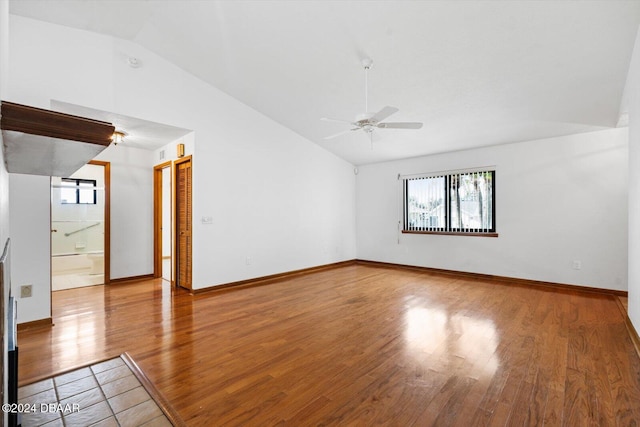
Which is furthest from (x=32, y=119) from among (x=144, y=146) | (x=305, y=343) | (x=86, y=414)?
(x=144, y=146)

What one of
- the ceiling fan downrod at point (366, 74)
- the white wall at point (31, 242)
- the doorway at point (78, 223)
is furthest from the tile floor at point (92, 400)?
the doorway at point (78, 223)

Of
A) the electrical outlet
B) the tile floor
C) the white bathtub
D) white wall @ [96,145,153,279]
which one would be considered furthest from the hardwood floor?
the white bathtub

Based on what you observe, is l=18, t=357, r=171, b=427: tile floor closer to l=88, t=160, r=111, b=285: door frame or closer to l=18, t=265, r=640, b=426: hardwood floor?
l=18, t=265, r=640, b=426: hardwood floor

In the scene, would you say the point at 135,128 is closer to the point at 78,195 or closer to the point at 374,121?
the point at 374,121

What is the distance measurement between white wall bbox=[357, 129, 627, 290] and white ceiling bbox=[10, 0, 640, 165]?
43cm

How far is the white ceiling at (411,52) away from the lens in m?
2.76

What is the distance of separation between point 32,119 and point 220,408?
1788 millimetres

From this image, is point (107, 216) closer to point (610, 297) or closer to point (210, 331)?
point (210, 331)

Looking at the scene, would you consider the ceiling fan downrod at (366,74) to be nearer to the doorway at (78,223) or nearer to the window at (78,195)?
the doorway at (78,223)

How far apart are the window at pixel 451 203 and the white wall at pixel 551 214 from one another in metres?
0.15

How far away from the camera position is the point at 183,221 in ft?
15.8

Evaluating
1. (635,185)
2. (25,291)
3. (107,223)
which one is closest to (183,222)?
(107,223)

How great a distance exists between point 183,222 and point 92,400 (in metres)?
3.17

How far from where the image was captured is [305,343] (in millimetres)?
2752
